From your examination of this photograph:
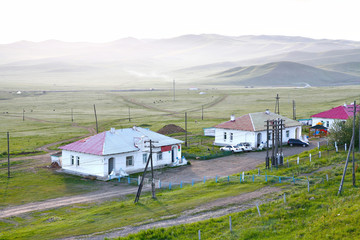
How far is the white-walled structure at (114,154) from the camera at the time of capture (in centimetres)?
4388

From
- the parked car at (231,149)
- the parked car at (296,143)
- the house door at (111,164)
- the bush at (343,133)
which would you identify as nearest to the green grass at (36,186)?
the house door at (111,164)

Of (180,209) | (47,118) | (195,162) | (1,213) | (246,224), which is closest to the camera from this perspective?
(246,224)

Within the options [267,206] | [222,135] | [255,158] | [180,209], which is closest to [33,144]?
[222,135]

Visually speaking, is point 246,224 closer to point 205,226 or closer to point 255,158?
point 205,226

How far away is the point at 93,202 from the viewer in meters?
34.5

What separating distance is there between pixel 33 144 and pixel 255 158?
33.5 meters

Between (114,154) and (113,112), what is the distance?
247ft

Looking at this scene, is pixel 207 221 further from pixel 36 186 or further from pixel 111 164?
pixel 111 164

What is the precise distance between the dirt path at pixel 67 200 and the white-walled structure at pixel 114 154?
4.70 metres

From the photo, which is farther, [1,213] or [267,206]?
[1,213]

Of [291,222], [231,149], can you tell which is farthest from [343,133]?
[291,222]

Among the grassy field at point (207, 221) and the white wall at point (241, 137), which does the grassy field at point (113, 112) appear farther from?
the grassy field at point (207, 221)

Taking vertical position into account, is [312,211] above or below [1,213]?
above

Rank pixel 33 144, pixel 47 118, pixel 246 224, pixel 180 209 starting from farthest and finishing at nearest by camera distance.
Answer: pixel 47 118, pixel 33 144, pixel 180 209, pixel 246 224
